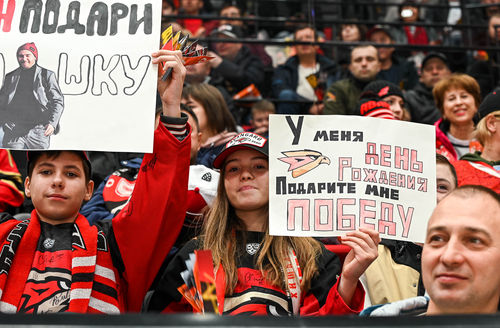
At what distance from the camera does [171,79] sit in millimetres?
2422

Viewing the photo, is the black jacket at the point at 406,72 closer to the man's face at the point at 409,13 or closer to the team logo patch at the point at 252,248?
the man's face at the point at 409,13

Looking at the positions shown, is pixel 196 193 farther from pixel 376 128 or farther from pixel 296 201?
pixel 376 128

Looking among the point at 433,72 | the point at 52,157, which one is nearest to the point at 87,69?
the point at 52,157

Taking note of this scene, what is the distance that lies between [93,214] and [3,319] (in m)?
2.10

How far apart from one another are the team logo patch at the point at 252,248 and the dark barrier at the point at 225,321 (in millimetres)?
1537

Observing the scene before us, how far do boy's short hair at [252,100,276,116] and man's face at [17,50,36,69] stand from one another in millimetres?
2907

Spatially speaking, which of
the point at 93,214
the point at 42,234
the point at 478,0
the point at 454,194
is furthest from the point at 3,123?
the point at 478,0

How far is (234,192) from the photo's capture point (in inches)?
104

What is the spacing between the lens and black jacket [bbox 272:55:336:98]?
6.00 meters

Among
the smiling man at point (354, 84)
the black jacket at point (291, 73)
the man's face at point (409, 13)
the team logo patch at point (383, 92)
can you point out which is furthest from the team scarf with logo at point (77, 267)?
the man's face at point (409, 13)

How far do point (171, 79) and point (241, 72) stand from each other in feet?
10.6

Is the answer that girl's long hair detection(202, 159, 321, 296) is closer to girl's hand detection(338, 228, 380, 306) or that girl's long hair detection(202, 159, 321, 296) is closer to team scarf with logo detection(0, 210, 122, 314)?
girl's hand detection(338, 228, 380, 306)

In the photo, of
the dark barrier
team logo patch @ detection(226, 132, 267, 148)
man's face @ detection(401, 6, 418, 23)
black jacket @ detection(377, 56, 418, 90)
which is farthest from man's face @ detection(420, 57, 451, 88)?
the dark barrier

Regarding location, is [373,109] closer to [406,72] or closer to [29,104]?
[29,104]
